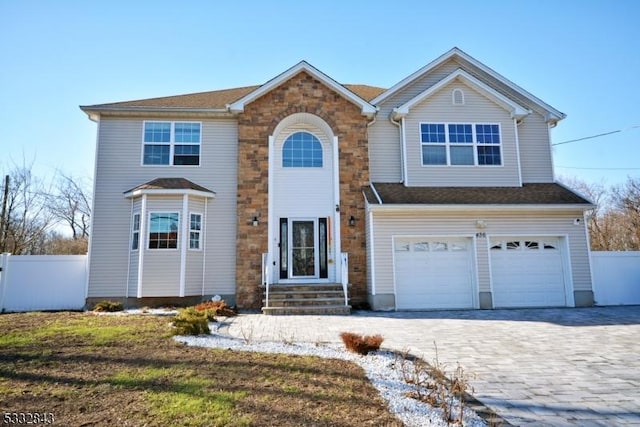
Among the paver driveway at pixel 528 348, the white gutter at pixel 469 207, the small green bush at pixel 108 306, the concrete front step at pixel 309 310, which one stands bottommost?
the paver driveway at pixel 528 348

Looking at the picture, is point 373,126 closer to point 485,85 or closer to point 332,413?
point 485,85

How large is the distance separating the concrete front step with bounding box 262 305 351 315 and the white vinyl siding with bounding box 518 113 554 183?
27.3ft

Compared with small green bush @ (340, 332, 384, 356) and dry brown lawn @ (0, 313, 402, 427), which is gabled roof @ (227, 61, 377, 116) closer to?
small green bush @ (340, 332, 384, 356)

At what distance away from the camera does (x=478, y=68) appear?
1457cm

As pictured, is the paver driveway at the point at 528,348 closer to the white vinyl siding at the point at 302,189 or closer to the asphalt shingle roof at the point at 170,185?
the white vinyl siding at the point at 302,189

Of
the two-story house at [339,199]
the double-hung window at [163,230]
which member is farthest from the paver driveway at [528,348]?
the double-hung window at [163,230]

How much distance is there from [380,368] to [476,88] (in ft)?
38.8

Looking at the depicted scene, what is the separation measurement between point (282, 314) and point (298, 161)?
17.7 ft

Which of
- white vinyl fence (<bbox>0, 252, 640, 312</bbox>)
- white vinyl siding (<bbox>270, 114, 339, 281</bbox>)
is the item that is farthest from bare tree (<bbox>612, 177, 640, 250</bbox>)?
white vinyl siding (<bbox>270, 114, 339, 281</bbox>)

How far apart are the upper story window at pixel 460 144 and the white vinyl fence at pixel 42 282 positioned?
1222 cm

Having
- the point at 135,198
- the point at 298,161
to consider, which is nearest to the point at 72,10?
the point at 135,198

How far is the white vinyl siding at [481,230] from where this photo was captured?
38.9ft

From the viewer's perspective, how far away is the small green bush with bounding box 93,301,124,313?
1127 cm

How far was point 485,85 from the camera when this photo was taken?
13609mm
